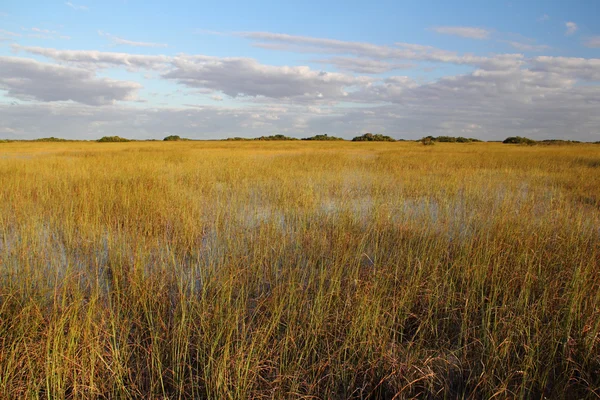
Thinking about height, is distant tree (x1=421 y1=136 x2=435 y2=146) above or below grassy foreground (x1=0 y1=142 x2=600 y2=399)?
above

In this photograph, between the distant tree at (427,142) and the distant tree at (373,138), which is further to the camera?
the distant tree at (373,138)

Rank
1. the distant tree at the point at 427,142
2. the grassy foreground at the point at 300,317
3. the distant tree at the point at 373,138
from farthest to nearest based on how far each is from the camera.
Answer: the distant tree at the point at 373,138 → the distant tree at the point at 427,142 → the grassy foreground at the point at 300,317

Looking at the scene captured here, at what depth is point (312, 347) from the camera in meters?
2.59

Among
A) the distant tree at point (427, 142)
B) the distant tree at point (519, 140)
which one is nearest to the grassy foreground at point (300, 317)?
the distant tree at point (427, 142)

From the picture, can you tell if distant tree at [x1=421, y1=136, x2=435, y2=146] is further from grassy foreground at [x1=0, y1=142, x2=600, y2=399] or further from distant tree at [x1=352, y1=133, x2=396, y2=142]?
grassy foreground at [x1=0, y1=142, x2=600, y2=399]

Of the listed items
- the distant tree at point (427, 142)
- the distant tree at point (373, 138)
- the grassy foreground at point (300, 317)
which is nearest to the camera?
the grassy foreground at point (300, 317)

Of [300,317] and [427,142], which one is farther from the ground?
[427,142]

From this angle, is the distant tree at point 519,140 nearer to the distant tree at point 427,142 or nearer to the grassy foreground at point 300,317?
the distant tree at point 427,142

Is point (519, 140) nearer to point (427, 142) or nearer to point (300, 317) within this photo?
point (427, 142)

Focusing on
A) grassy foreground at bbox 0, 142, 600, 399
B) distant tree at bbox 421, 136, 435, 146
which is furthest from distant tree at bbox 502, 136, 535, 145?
grassy foreground at bbox 0, 142, 600, 399

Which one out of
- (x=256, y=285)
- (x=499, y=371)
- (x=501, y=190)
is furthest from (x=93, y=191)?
(x=501, y=190)

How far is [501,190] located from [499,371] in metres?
8.29

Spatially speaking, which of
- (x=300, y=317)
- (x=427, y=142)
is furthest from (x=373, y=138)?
(x=300, y=317)

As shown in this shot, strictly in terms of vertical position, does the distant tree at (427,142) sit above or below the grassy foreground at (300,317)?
above
